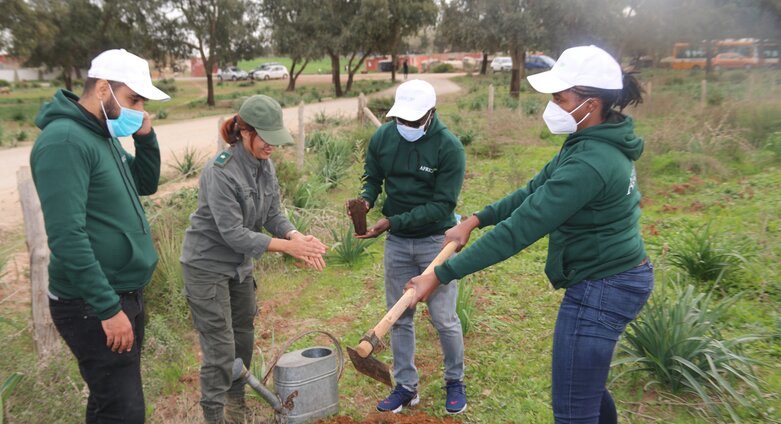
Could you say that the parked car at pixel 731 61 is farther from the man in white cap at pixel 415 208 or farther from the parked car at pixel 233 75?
the man in white cap at pixel 415 208

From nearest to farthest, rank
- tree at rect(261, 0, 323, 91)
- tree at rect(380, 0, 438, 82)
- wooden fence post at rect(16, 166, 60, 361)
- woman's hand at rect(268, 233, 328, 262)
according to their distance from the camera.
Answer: woman's hand at rect(268, 233, 328, 262) < wooden fence post at rect(16, 166, 60, 361) < tree at rect(380, 0, 438, 82) < tree at rect(261, 0, 323, 91)

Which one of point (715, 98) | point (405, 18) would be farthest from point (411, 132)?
point (405, 18)

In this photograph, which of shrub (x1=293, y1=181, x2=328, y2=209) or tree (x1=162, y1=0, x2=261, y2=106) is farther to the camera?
tree (x1=162, y1=0, x2=261, y2=106)

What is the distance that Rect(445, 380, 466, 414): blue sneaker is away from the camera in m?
3.58

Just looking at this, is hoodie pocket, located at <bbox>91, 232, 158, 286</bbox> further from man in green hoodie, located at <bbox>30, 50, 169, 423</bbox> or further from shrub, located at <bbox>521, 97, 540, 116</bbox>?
shrub, located at <bbox>521, 97, 540, 116</bbox>

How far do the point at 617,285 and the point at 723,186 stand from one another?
713cm

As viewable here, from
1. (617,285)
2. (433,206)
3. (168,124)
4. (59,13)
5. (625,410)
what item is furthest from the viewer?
(59,13)

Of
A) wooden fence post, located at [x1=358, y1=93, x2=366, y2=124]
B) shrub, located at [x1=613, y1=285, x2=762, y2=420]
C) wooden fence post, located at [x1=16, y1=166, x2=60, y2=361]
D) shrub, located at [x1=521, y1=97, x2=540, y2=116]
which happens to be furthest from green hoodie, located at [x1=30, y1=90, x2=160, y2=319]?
shrub, located at [x1=521, y1=97, x2=540, y2=116]

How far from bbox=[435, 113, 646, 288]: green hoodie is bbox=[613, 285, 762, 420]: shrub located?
1437 mm

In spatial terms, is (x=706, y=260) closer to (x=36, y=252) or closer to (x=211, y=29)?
(x=36, y=252)

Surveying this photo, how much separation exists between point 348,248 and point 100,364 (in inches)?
150

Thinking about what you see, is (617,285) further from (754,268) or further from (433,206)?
(754,268)

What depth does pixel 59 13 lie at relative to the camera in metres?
26.7

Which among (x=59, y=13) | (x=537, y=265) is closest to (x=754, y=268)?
(x=537, y=265)
